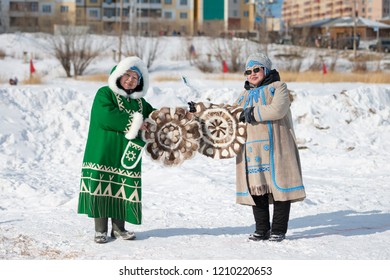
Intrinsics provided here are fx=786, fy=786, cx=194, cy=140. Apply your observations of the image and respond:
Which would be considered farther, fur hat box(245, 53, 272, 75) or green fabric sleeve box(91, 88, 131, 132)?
fur hat box(245, 53, 272, 75)

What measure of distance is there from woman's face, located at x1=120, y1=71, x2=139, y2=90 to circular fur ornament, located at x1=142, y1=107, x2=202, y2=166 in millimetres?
316

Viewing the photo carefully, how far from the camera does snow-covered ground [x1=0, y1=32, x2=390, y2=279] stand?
6598mm

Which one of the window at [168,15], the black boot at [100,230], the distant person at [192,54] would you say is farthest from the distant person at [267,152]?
the window at [168,15]

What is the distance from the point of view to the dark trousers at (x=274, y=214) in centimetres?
675

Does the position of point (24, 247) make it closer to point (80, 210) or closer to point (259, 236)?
point (80, 210)

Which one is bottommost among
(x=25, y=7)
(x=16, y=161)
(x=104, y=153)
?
(x=16, y=161)

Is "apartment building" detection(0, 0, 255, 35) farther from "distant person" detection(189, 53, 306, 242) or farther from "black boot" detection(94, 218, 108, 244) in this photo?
"black boot" detection(94, 218, 108, 244)

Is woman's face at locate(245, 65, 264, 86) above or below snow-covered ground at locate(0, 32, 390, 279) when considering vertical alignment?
above

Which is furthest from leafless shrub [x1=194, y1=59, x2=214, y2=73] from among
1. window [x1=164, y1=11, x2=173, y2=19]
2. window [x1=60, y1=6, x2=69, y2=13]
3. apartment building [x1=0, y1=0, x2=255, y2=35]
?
window [x1=164, y1=11, x2=173, y2=19]

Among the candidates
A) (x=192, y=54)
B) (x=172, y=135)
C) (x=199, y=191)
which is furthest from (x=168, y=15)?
(x=172, y=135)

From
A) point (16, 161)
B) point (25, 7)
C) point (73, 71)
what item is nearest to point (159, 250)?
point (16, 161)

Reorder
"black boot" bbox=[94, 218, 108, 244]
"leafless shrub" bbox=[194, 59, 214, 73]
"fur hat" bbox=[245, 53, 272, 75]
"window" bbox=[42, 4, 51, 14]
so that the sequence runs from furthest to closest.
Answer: "window" bbox=[42, 4, 51, 14], "leafless shrub" bbox=[194, 59, 214, 73], "black boot" bbox=[94, 218, 108, 244], "fur hat" bbox=[245, 53, 272, 75]

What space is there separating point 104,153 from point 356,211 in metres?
3.57

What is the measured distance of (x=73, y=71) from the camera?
30078 millimetres
